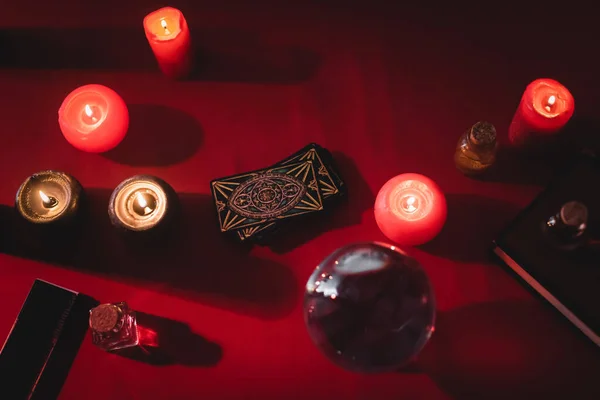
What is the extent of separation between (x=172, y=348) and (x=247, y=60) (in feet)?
1.80

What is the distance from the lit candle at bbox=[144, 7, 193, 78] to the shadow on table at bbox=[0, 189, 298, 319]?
0.83 ft

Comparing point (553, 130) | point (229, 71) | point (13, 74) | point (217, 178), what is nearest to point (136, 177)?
point (217, 178)

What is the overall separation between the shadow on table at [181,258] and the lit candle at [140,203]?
4 centimetres

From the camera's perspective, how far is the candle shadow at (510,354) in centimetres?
82

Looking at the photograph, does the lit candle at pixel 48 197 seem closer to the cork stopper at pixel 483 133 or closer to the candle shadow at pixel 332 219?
the candle shadow at pixel 332 219

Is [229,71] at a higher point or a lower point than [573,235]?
higher

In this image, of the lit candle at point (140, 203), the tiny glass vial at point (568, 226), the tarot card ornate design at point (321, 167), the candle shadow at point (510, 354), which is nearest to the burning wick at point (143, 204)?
the lit candle at point (140, 203)

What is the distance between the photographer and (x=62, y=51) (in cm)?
107

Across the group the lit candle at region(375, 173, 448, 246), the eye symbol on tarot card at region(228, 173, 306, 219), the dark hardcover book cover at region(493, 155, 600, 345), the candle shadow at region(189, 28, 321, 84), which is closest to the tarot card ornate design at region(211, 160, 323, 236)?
the eye symbol on tarot card at region(228, 173, 306, 219)

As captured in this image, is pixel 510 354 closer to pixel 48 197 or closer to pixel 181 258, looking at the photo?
pixel 181 258

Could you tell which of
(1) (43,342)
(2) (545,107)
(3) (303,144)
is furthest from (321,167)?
(1) (43,342)

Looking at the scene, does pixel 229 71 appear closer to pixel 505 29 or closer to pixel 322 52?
pixel 322 52

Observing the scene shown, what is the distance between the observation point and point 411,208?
0.84 meters

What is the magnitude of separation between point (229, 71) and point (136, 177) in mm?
303
